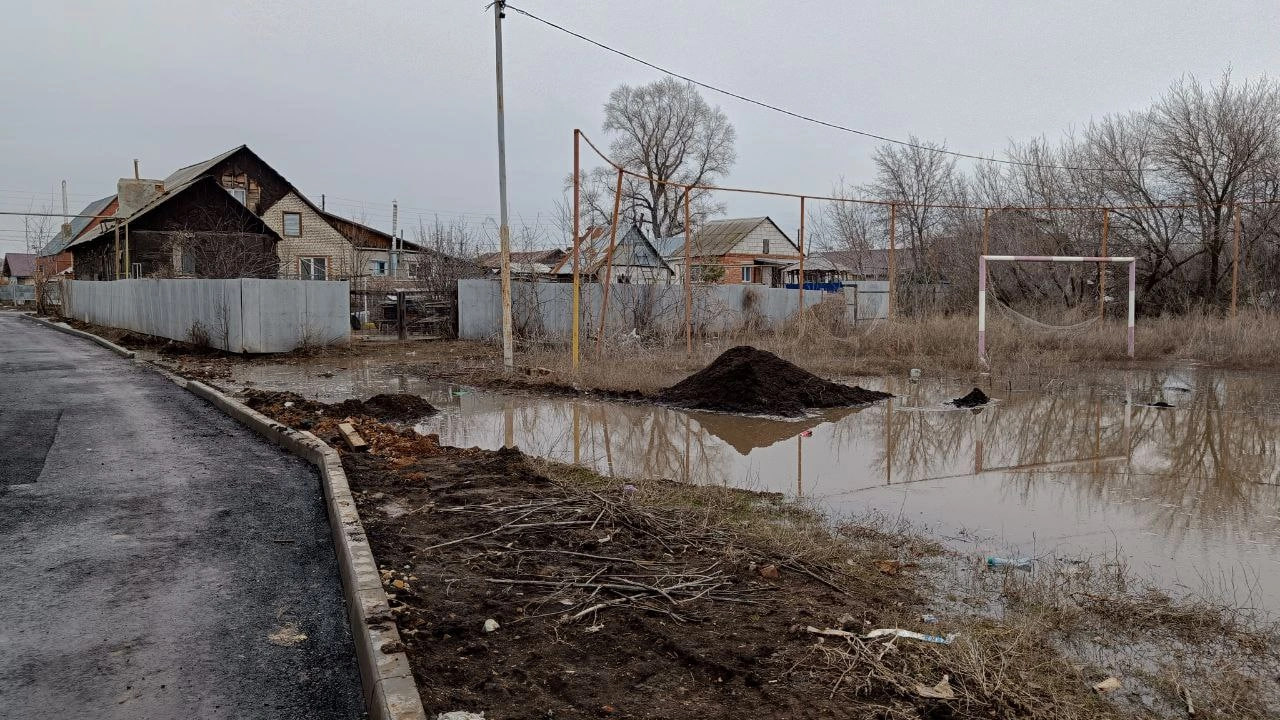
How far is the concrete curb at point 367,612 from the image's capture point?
3.29m

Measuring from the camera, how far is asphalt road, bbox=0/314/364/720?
3652 millimetres

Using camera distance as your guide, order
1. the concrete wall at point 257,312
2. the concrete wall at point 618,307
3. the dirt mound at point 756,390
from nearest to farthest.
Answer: the dirt mound at point 756,390, the concrete wall at point 257,312, the concrete wall at point 618,307

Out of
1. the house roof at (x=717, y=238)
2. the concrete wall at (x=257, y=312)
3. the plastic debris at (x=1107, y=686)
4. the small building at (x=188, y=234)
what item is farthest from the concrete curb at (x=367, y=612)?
the small building at (x=188, y=234)

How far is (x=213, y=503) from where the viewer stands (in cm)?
683

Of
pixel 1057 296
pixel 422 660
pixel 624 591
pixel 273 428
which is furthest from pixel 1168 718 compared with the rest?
pixel 1057 296

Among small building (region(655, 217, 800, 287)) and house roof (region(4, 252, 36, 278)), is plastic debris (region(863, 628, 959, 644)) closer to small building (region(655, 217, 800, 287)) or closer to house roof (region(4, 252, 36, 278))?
small building (region(655, 217, 800, 287))

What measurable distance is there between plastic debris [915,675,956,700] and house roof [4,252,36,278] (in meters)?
105

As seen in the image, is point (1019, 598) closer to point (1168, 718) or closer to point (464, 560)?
point (1168, 718)

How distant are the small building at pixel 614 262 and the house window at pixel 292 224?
20.7m

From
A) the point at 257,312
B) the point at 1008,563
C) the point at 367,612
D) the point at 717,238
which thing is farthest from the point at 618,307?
the point at 717,238

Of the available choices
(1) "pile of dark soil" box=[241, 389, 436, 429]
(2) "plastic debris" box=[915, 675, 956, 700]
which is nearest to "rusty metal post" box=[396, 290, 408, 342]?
(1) "pile of dark soil" box=[241, 389, 436, 429]

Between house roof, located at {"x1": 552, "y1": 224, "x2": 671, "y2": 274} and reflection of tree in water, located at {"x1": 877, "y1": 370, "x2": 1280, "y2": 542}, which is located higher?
house roof, located at {"x1": 552, "y1": 224, "x2": 671, "y2": 274}

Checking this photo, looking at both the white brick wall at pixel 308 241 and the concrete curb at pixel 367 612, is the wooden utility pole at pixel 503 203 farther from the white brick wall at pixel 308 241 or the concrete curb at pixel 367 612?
the white brick wall at pixel 308 241

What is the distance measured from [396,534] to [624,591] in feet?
6.04
